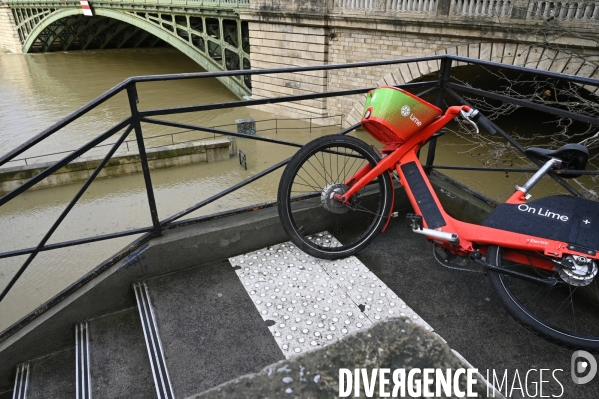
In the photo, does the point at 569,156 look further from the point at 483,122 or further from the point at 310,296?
the point at 310,296

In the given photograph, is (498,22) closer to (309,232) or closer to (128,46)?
(309,232)

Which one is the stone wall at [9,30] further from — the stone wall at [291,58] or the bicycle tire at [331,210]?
the bicycle tire at [331,210]

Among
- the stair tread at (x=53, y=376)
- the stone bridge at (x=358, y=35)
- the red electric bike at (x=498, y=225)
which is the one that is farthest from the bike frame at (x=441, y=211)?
the stone bridge at (x=358, y=35)

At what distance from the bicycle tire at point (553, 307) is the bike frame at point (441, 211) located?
3.0 inches

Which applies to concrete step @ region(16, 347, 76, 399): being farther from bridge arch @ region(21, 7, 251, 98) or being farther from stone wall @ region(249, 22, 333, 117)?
bridge arch @ region(21, 7, 251, 98)

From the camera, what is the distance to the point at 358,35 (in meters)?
13.9

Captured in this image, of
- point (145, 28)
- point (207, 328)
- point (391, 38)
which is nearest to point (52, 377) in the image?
point (207, 328)

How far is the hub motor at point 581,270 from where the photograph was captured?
205 centimetres

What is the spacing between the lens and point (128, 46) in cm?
3600

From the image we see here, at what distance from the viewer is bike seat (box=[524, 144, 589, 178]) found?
89.9 inches

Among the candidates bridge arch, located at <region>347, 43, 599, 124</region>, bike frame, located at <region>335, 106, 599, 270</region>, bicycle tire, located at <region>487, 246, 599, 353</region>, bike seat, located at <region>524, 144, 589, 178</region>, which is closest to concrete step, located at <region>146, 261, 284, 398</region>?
bike frame, located at <region>335, 106, 599, 270</region>

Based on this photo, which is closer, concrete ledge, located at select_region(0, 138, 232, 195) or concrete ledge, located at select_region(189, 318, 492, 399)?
concrete ledge, located at select_region(189, 318, 492, 399)

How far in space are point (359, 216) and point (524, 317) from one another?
1470 mm

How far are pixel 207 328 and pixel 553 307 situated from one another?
2.01 m
